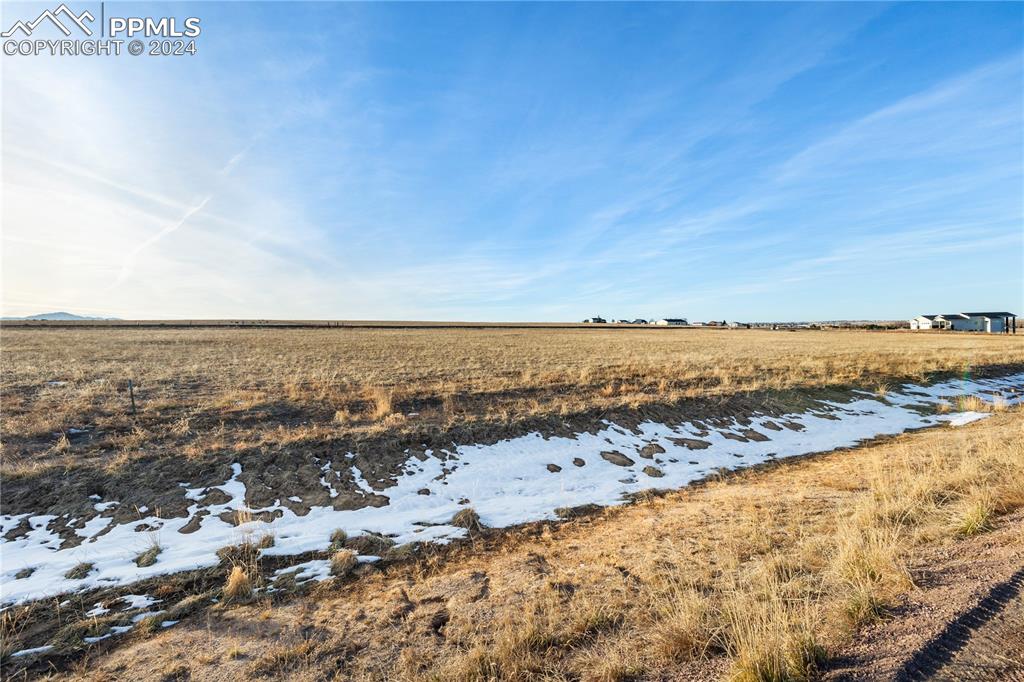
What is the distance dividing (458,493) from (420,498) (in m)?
0.82

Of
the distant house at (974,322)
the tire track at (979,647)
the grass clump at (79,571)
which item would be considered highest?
the distant house at (974,322)

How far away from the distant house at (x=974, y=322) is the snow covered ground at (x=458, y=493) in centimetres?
11224

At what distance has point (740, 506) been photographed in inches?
308

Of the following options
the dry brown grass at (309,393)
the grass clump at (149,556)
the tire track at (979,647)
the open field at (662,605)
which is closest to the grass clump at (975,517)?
the open field at (662,605)

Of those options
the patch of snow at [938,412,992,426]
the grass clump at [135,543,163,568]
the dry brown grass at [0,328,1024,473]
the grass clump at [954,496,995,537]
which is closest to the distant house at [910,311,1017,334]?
the dry brown grass at [0,328,1024,473]

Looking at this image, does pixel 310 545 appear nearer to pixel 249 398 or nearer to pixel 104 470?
pixel 104 470

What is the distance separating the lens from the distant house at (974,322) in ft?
295

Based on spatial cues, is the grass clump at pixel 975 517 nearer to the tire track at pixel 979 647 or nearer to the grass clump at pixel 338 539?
the tire track at pixel 979 647

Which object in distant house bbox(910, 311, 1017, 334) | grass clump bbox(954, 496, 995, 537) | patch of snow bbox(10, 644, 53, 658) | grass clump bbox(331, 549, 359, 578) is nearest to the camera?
patch of snow bbox(10, 644, 53, 658)

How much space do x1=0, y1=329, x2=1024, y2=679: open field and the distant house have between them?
109186 millimetres

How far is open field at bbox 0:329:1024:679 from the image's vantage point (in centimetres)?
448

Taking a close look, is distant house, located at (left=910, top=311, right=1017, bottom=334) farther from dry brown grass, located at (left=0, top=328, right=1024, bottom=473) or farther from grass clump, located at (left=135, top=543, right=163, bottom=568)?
grass clump, located at (left=135, top=543, right=163, bottom=568)

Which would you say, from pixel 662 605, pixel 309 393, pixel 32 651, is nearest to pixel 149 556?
pixel 32 651

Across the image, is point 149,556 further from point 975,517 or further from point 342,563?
point 975,517
